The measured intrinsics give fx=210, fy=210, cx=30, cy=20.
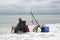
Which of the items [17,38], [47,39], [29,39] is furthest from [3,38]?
[47,39]

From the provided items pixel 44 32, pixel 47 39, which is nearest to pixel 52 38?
pixel 47 39

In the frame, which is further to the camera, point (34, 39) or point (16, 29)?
point (16, 29)

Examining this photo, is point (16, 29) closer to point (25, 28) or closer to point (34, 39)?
point (25, 28)

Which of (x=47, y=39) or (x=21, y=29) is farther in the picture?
(x=21, y=29)

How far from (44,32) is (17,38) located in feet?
7.75

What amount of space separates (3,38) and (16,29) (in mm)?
1741

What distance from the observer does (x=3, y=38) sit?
10.2 metres

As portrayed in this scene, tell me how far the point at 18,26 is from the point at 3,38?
69.3 inches

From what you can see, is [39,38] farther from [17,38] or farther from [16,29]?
[16,29]

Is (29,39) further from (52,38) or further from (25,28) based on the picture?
(25,28)

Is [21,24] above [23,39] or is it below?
above

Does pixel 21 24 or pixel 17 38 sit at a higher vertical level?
pixel 21 24

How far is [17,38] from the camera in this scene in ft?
33.3

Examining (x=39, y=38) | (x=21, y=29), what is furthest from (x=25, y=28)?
(x=39, y=38)
